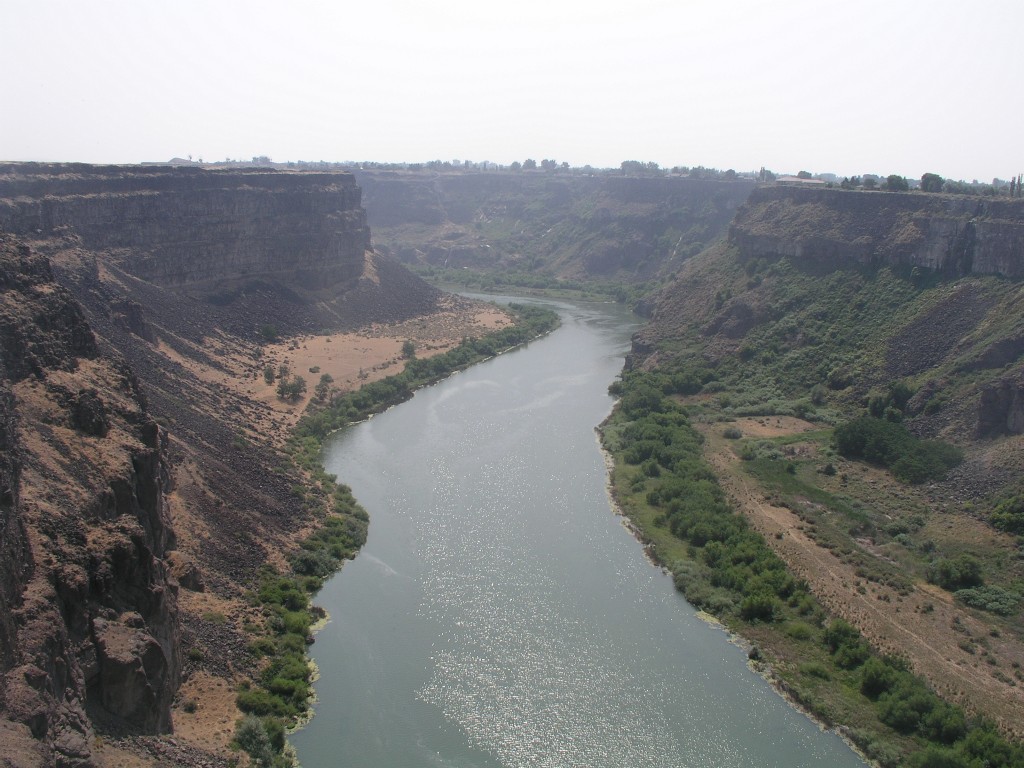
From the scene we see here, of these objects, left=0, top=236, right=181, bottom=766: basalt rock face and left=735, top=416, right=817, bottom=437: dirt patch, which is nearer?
left=0, top=236, right=181, bottom=766: basalt rock face

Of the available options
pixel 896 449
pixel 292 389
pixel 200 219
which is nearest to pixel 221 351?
pixel 292 389

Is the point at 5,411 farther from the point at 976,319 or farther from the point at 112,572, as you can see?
the point at 976,319

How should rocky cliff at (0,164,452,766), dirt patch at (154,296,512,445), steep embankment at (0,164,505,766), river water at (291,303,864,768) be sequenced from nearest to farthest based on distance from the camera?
1. rocky cliff at (0,164,452,766)
2. steep embankment at (0,164,505,766)
3. river water at (291,303,864,768)
4. dirt patch at (154,296,512,445)

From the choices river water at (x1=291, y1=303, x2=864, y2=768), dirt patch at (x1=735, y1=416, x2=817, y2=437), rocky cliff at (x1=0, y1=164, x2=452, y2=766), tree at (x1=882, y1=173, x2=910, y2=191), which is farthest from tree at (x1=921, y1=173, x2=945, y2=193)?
rocky cliff at (x1=0, y1=164, x2=452, y2=766)

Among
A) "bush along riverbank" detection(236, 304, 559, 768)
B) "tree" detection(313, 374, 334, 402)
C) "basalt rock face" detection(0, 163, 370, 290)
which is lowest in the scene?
"bush along riverbank" detection(236, 304, 559, 768)

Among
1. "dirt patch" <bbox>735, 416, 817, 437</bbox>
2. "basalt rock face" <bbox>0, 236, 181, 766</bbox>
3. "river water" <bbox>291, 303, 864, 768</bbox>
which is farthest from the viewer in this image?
"dirt patch" <bbox>735, 416, 817, 437</bbox>

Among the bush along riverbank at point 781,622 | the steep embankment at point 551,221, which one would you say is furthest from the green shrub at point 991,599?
the steep embankment at point 551,221

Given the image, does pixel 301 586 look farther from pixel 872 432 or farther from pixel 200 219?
pixel 200 219

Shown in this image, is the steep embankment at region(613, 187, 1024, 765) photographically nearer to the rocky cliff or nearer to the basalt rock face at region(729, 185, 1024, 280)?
the basalt rock face at region(729, 185, 1024, 280)

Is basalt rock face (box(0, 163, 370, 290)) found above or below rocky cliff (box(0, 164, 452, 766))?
above
